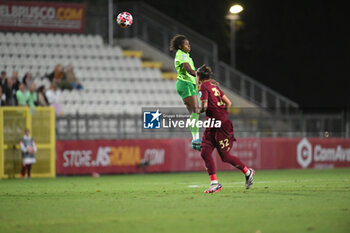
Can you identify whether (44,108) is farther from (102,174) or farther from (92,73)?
(92,73)

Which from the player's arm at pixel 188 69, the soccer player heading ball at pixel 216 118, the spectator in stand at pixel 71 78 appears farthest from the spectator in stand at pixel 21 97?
the soccer player heading ball at pixel 216 118

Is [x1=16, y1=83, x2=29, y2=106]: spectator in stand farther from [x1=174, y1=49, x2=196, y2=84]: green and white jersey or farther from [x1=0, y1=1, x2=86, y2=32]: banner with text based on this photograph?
[x1=174, y1=49, x2=196, y2=84]: green and white jersey

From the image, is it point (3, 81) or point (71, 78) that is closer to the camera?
point (3, 81)

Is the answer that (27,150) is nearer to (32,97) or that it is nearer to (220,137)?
(32,97)

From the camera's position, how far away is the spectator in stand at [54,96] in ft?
80.2

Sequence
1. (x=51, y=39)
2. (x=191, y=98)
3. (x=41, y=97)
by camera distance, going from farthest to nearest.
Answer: (x=51, y=39) < (x=41, y=97) < (x=191, y=98)

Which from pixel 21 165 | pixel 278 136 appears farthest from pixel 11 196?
pixel 278 136

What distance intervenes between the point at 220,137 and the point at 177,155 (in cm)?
1209

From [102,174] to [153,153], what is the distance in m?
2.02

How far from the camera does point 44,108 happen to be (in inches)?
889

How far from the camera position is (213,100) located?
12094mm

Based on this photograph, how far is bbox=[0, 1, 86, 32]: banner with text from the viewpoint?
29.1 meters

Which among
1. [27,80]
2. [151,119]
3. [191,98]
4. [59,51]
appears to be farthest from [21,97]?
[191,98]

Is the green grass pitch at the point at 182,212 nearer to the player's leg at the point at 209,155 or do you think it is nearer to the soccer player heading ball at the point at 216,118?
the player's leg at the point at 209,155
